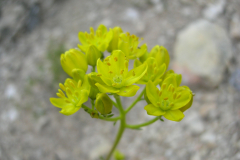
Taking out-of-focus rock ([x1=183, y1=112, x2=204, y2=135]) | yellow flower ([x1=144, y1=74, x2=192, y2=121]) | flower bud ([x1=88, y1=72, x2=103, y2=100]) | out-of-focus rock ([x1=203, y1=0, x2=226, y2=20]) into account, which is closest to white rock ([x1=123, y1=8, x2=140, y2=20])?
out-of-focus rock ([x1=203, y1=0, x2=226, y2=20])

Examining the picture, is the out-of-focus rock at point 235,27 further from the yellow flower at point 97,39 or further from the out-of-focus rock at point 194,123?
the yellow flower at point 97,39

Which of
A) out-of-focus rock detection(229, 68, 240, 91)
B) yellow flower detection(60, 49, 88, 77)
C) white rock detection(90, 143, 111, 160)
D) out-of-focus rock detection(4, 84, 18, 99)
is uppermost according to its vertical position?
yellow flower detection(60, 49, 88, 77)

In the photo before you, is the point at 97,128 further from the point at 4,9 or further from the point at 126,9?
the point at 4,9

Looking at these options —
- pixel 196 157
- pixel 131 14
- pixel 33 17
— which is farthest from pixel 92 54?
pixel 33 17

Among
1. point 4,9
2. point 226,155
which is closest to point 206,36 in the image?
point 226,155

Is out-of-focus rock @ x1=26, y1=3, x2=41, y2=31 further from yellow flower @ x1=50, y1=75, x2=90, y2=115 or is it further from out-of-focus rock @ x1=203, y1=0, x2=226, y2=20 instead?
out-of-focus rock @ x1=203, y1=0, x2=226, y2=20

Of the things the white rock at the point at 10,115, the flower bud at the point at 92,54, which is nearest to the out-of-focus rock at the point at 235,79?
the flower bud at the point at 92,54
